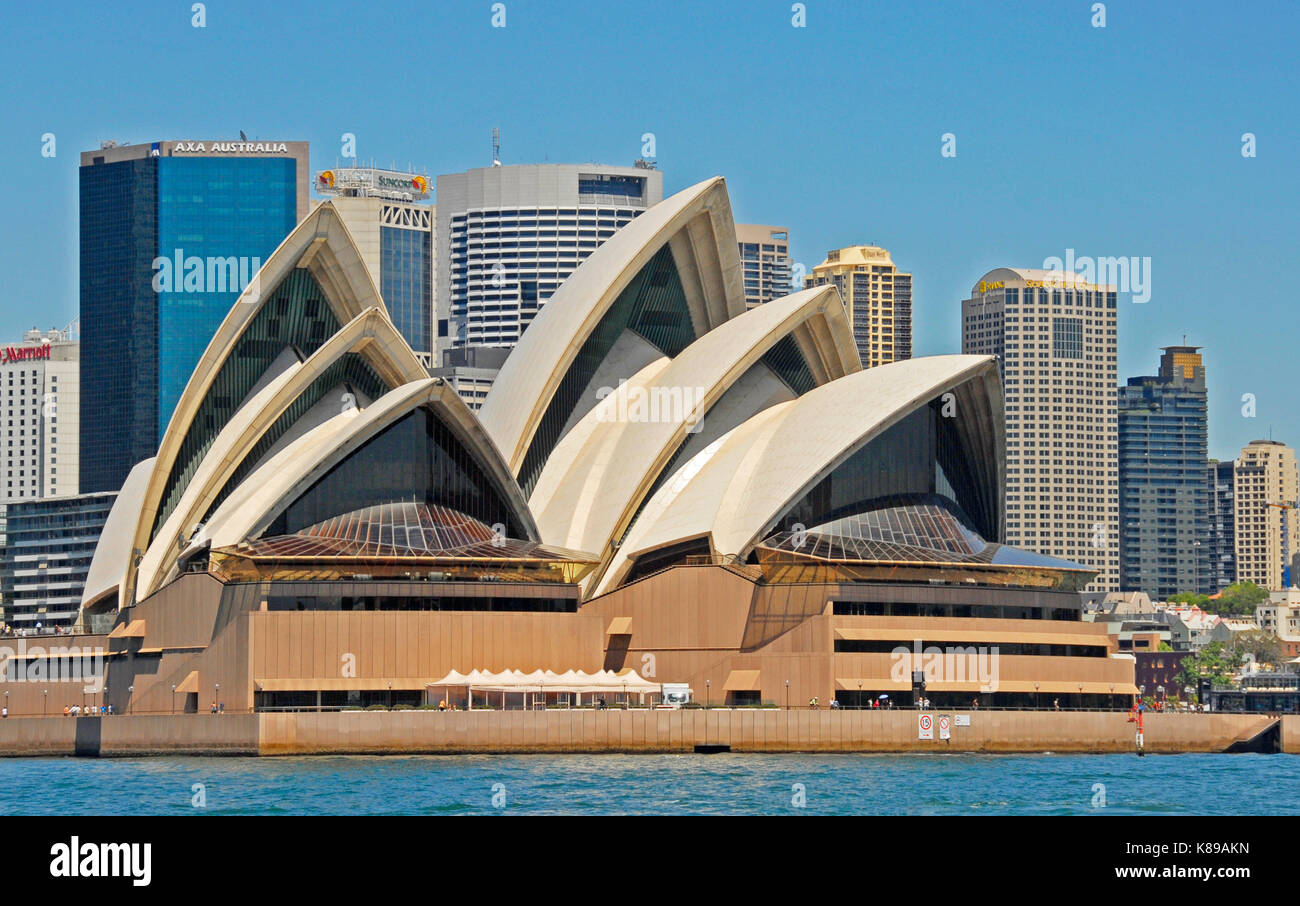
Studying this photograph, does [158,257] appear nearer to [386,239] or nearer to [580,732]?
[386,239]

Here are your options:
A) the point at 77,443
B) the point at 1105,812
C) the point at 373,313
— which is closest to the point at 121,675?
the point at 373,313

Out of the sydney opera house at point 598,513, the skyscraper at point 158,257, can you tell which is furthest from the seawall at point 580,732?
the skyscraper at point 158,257

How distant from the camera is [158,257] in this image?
174875 millimetres

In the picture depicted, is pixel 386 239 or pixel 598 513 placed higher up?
pixel 386 239

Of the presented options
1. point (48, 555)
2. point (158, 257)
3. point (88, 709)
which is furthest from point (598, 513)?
point (158, 257)

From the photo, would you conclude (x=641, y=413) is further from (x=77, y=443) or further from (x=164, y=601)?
(x=77, y=443)

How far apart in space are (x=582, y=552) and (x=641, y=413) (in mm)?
6809

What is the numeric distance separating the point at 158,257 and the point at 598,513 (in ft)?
352

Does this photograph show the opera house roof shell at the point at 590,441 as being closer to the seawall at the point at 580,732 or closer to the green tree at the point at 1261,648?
the seawall at the point at 580,732

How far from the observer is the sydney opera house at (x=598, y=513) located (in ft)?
228

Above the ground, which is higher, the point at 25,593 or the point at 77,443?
the point at 77,443

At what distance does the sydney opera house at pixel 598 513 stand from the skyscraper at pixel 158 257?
92.5 m

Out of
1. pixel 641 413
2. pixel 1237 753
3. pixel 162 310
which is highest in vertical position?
pixel 162 310
